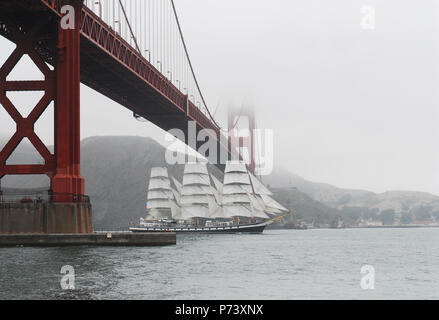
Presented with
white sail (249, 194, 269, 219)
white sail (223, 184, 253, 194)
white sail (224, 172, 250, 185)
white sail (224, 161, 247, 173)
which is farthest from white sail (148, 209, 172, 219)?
A: white sail (224, 161, 247, 173)

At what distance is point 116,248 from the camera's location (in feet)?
101

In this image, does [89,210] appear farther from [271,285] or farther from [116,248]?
[271,285]

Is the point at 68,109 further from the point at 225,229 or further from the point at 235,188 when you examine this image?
the point at 235,188

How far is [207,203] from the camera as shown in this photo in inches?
3595

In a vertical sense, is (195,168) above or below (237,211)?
above

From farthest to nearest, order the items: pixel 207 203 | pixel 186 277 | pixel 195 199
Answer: pixel 207 203
pixel 195 199
pixel 186 277

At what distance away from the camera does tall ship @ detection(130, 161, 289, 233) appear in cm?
8550

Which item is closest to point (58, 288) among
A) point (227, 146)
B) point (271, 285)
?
point (271, 285)

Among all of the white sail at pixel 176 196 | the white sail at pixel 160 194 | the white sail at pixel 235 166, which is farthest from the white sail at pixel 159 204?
the white sail at pixel 235 166

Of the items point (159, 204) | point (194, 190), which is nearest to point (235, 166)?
point (194, 190)

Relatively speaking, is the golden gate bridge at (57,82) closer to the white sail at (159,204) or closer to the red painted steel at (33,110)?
the red painted steel at (33,110)

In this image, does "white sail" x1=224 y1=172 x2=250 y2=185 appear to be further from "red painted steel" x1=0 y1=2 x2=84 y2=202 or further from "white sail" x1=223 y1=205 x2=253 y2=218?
"red painted steel" x1=0 y1=2 x2=84 y2=202

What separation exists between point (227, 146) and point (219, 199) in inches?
708

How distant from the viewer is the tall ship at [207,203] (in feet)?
281
